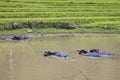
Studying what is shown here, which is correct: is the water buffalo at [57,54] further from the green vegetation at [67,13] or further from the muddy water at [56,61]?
the green vegetation at [67,13]

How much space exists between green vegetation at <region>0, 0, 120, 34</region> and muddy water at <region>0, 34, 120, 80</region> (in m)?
3.26

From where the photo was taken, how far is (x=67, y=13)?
31.2 m

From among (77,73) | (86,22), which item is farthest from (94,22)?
(77,73)

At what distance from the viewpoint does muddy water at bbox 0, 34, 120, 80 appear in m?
14.3

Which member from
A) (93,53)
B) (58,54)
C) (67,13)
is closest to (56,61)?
(58,54)

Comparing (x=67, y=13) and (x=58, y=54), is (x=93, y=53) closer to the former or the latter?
(x=58, y=54)

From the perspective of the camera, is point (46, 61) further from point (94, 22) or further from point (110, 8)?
point (110, 8)

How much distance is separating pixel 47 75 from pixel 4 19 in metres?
14.5

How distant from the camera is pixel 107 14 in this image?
31.9m

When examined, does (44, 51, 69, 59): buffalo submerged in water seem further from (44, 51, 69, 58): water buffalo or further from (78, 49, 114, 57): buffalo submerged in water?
(78, 49, 114, 57): buffalo submerged in water

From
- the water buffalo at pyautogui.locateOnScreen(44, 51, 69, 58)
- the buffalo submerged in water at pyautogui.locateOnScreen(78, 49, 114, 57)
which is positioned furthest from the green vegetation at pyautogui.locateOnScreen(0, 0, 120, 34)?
the buffalo submerged in water at pyautogui.locateOnScreen(78, 49, 114, 57)

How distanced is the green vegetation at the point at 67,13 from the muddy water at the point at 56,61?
10.7ft

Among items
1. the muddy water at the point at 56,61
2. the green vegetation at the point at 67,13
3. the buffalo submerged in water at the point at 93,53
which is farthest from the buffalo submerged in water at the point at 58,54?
the green vegetation at the point at 67,13

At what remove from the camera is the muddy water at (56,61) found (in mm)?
14266
